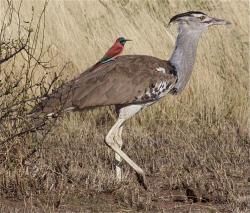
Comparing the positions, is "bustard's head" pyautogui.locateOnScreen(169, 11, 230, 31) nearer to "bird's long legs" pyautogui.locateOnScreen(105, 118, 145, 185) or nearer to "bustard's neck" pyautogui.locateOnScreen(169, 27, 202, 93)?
"bustard's neck" pyautogui.locateOnScreen(169, 27, 202, 93)

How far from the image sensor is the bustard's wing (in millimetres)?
6328

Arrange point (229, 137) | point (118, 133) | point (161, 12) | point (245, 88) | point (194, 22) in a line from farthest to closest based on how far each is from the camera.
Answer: point (161, 12) < point (245, 88) < point (229, 137) < point (194, 22) < point (118, 133)

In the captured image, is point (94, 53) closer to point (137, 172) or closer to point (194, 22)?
point (194, 22)

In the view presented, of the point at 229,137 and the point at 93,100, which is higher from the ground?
the point at 93,100

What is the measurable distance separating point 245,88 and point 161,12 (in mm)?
2145

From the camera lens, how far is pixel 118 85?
6.49 meters

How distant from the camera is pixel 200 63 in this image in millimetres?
10023

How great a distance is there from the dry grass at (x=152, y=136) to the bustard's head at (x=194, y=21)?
3.76ft

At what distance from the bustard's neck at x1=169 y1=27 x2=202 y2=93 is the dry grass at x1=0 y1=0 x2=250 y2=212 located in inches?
28.5

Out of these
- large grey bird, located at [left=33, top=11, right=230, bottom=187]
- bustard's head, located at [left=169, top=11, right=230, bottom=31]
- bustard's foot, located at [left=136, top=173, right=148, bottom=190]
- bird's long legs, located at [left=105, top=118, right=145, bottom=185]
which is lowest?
bustard's foot, located at [left=136, top=173, right=148, bottom=190]

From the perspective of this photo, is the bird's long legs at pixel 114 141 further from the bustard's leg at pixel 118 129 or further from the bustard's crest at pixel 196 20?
the bustard's crest at pixel 196 20

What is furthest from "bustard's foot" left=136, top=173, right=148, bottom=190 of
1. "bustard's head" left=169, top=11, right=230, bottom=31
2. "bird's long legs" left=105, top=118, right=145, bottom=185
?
"bustard's head" left=169, top=11, right=230, bottom=31

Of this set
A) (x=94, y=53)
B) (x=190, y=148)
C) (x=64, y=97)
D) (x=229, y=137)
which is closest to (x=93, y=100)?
(x=64, y=97)

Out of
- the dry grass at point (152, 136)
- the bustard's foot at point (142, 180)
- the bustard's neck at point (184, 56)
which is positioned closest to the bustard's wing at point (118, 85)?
the bustard's neck at point (184, 56)
